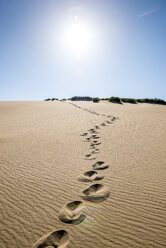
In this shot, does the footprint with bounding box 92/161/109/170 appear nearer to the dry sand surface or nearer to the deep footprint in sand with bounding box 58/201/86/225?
the dry sand surface

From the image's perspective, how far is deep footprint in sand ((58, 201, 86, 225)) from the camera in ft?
5.80

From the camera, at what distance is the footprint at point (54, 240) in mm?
1509

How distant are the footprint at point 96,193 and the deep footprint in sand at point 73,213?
0.17m

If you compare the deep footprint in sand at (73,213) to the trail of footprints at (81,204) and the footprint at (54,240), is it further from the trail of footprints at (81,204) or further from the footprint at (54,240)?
the footprint at (54,240)

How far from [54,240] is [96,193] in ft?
2.88

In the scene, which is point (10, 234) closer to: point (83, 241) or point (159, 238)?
point (83, 241)

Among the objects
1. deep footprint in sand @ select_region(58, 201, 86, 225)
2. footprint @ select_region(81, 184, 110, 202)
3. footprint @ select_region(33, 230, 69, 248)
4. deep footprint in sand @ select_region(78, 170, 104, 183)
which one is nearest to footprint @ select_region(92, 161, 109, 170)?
deep footprint in sand @ select_region(78, 170, 104, 183)

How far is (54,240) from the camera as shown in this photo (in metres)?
1.57

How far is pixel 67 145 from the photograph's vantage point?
4.48 metres

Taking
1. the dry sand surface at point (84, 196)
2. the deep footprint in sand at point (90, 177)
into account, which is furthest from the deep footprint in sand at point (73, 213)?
the deep footprint in sand at point (90, 177)

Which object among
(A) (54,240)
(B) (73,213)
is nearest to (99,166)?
(B) (73,213)

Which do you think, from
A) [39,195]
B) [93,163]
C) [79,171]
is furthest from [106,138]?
[39,195]

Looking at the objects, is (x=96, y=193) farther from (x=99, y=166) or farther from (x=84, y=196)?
(x=99, y=166)

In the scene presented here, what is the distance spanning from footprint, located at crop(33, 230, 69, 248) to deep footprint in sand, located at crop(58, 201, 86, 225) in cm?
16
